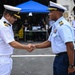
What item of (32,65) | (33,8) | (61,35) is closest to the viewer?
(61,35)

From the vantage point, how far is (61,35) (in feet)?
14.9

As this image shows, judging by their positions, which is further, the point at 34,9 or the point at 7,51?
the point at 34,9

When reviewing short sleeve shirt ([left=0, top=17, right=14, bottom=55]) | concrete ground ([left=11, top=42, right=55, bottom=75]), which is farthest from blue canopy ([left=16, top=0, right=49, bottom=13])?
short sleeve shirt ([left=0, top=17, right=14, bottom=55])

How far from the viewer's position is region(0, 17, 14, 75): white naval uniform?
4668 millimetres

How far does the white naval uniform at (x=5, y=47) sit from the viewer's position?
15.3ft

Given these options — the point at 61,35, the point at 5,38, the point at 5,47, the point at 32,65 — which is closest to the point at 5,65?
the point at 5,47

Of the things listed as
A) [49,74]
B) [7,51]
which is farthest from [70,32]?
[49,74]

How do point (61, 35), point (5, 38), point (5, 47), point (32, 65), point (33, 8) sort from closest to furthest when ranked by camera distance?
1. point (61, 35)
2. point (5, 38)
3. point (5, 47)
4. point (32, 65)
5. point (33, 8)

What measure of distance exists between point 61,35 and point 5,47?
0.95 m

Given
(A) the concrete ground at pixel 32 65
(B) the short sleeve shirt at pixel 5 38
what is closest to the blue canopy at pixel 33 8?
(A) the concrete ground at pixel 32 65

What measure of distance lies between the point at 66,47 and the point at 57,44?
0.19m

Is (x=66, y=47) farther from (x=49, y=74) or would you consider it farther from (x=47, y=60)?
(x=47, y=60)

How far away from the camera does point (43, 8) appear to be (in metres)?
17.5

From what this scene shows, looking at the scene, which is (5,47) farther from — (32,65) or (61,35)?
(32,65)
